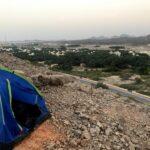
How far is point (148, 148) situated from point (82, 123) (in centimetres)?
204

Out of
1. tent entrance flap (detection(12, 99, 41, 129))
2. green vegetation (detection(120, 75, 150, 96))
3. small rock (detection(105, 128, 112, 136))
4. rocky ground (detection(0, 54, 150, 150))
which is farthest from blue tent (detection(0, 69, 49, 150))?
green vegetation (detection(120, 75, 150, 96))

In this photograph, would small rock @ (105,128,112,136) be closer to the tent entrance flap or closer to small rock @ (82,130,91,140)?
small rock @ (82,130,91,140)

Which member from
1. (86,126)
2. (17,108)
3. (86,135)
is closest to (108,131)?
(86,126)

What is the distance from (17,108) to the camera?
39.4ft

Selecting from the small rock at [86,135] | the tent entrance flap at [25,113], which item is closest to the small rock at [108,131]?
the small rock at [86,135]

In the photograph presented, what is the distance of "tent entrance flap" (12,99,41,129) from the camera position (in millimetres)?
11945

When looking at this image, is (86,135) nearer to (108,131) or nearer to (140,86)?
(108,131)

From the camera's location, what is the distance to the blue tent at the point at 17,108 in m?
11.2

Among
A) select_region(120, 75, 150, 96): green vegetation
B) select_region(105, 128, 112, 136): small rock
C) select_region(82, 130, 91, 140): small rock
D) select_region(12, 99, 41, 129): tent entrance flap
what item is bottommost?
select_region(120, 75, 150, 96): green vegetation

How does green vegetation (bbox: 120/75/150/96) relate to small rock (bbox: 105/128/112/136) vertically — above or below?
below

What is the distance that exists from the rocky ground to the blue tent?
28 cm

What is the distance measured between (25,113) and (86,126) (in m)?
2.14

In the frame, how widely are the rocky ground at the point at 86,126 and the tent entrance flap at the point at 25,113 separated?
303 mm

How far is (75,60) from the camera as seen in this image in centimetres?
6328
